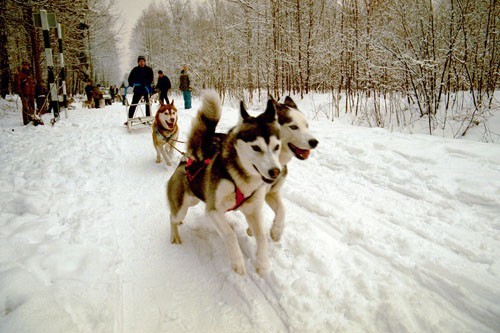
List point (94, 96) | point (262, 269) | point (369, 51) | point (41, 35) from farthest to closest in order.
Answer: point (94, 96) < point (41, 35) < point (369, 51) < point (262, 269)

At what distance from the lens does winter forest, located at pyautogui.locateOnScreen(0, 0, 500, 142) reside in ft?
17.9

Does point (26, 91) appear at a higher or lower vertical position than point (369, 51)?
lower

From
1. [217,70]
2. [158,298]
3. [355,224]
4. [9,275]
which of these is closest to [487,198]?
[355,224]

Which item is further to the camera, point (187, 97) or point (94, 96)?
point (94, 96)

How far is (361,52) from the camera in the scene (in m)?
8.59

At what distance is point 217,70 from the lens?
1798 centimetres

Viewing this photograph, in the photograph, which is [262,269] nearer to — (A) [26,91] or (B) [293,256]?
(B) [293,256]

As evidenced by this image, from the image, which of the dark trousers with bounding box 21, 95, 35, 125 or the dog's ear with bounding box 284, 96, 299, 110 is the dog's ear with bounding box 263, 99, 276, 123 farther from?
the dark trousers with bounding box 21, 95, 35, 125

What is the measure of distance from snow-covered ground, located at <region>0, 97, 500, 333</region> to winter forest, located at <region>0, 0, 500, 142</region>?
282 centimetres

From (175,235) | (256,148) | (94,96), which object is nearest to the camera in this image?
(256,148)

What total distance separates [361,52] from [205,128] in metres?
8.24

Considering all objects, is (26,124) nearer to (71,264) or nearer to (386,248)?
(71,264)

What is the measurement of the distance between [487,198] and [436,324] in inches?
71.2

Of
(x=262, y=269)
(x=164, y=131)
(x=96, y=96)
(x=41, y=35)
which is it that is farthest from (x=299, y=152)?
(x=96, y=96)
